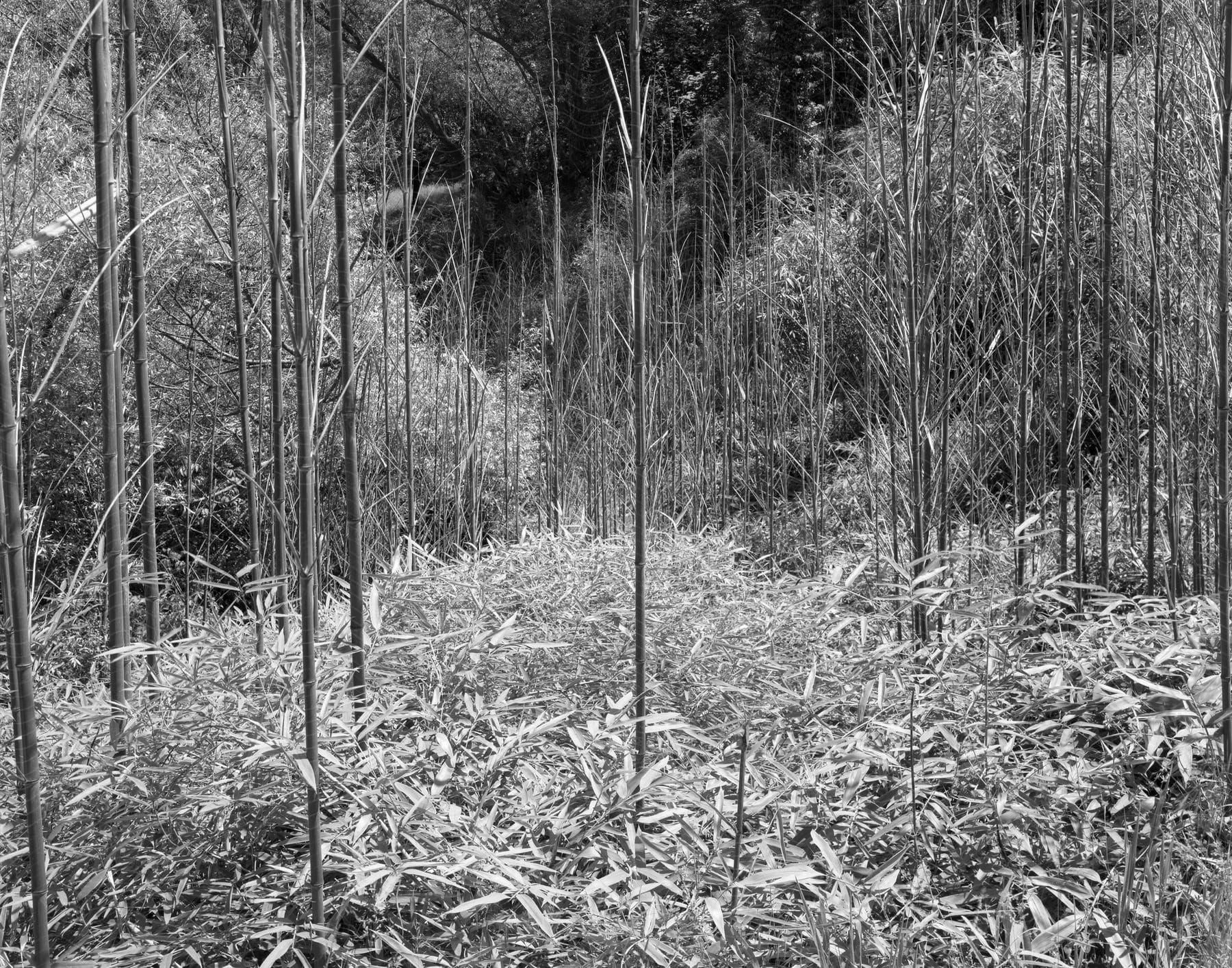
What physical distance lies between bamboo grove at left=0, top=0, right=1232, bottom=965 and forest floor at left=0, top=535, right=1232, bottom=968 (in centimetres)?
9

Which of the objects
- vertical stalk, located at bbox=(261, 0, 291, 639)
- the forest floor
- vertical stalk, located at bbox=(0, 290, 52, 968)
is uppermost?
vertical stalk, located at bbox=(261, 0, 291, 639)

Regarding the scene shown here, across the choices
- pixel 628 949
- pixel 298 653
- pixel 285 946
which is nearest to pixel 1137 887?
pixel 628 949

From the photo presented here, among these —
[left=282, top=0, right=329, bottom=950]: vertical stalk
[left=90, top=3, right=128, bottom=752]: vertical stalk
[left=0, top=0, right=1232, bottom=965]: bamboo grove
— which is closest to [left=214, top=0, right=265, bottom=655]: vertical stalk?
[left=0, top=0, right=1232, bottom=965]: bamboo grove

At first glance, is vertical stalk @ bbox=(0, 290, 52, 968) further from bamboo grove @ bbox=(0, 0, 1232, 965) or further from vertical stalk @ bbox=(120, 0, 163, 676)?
vertical stalk @ bbox=(120, 0, 163, 676)

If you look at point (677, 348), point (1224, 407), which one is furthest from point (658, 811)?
point (677, 348)

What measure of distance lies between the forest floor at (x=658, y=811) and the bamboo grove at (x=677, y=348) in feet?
0.29

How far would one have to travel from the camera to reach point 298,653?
1.30 meters

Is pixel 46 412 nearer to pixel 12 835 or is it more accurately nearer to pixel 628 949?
pixel 12 835

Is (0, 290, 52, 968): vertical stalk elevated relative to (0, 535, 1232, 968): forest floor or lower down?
elevated

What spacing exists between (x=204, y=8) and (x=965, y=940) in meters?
5.88

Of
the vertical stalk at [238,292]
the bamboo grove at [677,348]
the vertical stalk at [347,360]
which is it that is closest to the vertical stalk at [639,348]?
A: the bamboo grove at [677,348]

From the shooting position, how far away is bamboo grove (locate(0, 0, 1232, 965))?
106cm

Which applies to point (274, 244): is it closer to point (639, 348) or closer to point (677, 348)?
point (639, 348)

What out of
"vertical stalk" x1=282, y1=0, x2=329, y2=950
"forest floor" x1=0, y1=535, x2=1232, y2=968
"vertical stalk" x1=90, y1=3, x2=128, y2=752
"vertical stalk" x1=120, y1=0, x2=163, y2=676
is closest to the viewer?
"vertical stalk" x1=282, y1=0, x2=329, y2=950
